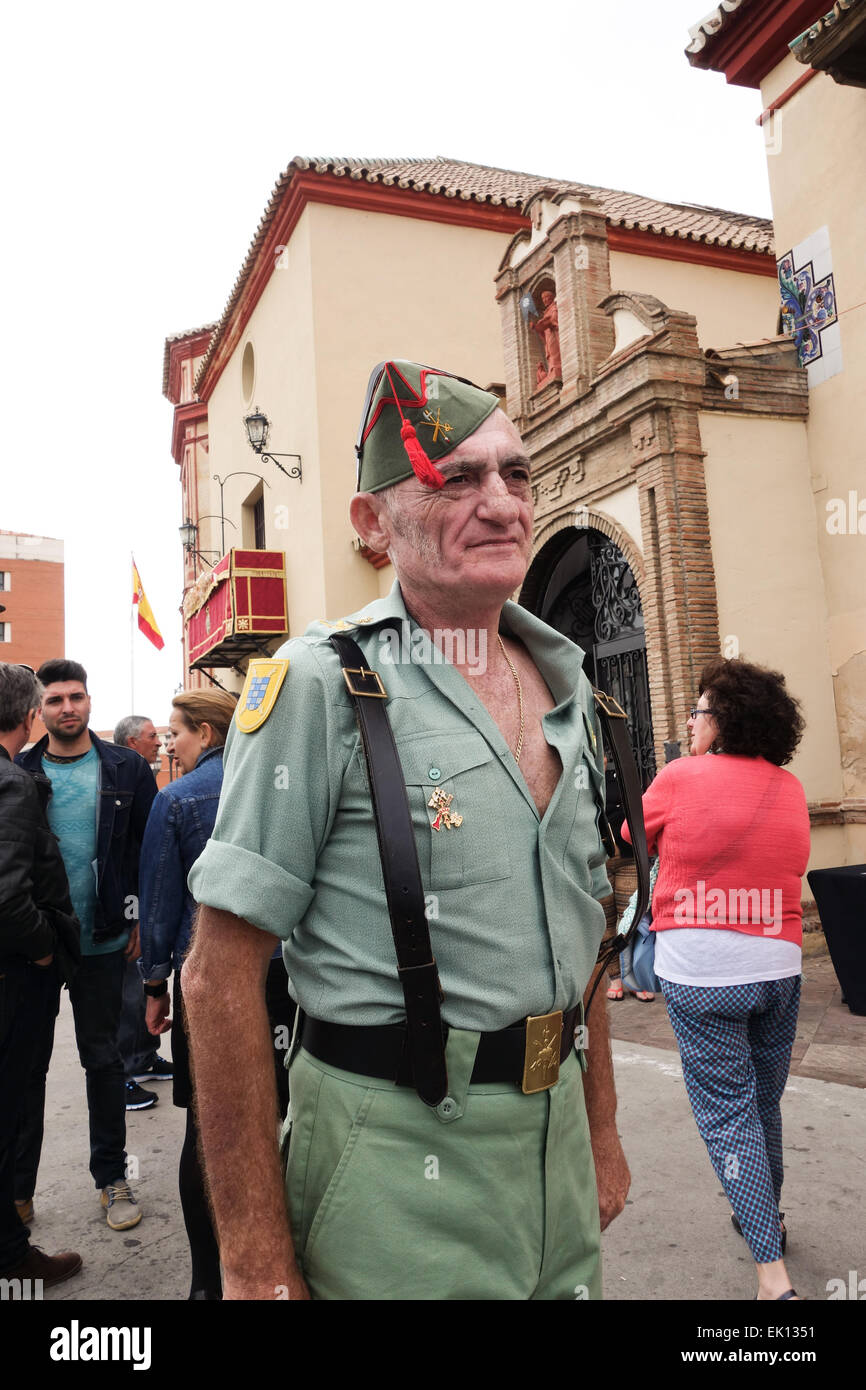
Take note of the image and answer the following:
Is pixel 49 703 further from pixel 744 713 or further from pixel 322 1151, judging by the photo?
pixel 322 1151

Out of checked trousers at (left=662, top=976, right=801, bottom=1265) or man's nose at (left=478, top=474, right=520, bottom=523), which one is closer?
man's nose at (left=478, top=474, right=520, bottom=523)

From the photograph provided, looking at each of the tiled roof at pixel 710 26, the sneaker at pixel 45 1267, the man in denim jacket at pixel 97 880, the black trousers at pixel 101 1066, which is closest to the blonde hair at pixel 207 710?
the man in denim jacket at pixel 97 880

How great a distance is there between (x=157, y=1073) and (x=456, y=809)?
510cm

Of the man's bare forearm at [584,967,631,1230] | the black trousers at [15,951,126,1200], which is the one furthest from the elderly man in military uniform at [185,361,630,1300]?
the black trousers at [15,951,126,1200]

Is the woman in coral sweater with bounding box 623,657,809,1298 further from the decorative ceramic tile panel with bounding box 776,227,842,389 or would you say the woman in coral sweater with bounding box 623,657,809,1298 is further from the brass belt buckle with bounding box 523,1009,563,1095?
the decorative ceramic tile panel with bounding box 776,227,842,389

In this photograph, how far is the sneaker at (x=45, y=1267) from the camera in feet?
10.1

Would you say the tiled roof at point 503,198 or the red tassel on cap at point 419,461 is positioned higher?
the tiled roof at point 503,198

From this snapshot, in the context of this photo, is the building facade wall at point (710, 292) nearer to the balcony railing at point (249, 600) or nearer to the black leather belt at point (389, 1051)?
the balcony railing at point (249, 600)

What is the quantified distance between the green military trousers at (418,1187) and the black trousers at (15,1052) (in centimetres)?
223

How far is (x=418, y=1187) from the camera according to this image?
1220 mm

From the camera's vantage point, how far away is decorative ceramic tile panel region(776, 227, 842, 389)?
8.16m
